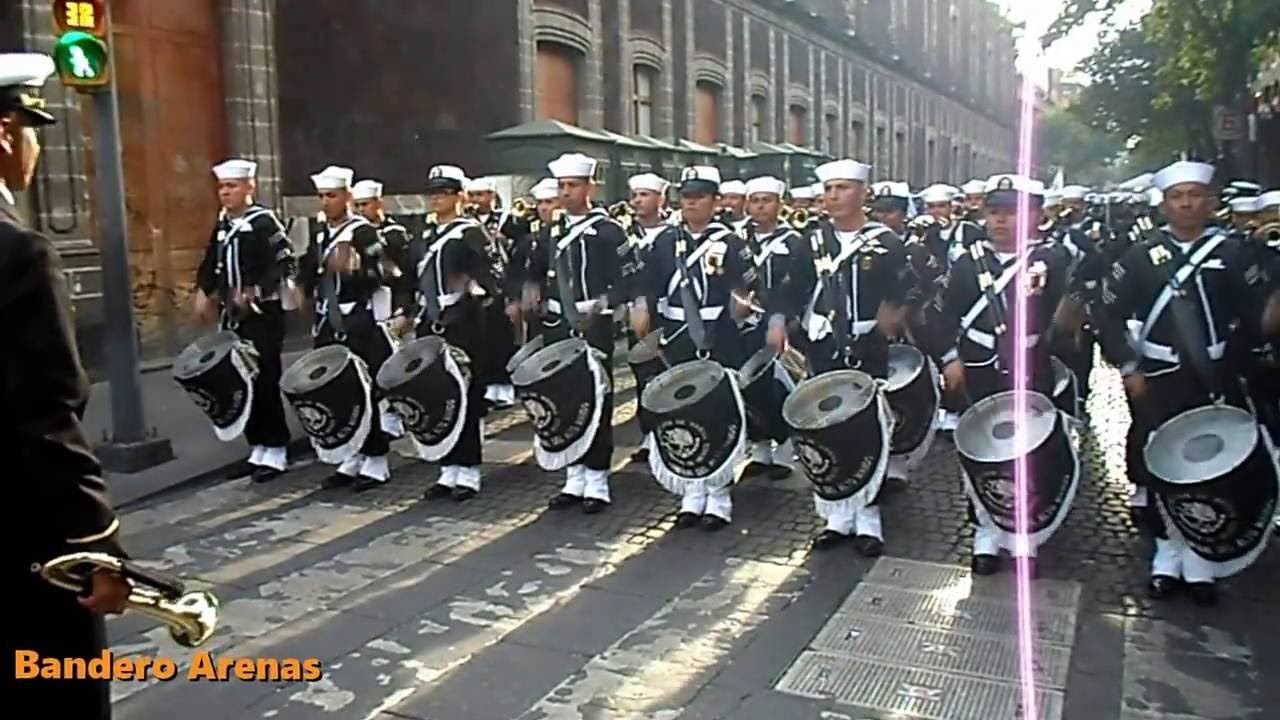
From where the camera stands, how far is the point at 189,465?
334 inches

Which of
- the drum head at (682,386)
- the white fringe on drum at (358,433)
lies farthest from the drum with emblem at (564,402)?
the white fringe on drum at (358,433)

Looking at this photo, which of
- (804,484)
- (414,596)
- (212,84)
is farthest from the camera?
(212,84)

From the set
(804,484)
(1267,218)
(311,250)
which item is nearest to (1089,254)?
(1267,218)

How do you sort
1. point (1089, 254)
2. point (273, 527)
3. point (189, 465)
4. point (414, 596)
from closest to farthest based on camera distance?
point (414, 596) → point (273, 527) → point (189, 465) → point (1089, 254)

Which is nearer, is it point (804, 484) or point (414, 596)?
point (414, 596)

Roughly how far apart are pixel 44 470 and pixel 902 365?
6156 mm

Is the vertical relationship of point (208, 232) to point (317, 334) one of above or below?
above

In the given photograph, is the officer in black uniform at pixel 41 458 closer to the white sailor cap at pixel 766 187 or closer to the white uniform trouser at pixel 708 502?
the white uniform trouser at pixel 708 502

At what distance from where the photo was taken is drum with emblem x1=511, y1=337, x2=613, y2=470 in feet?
23.6

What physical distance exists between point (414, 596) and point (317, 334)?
3084mm

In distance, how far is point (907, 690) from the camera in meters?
4.68

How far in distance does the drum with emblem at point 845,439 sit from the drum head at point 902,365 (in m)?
1.41

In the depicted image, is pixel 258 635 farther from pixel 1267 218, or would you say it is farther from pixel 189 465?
pixel 1267 218

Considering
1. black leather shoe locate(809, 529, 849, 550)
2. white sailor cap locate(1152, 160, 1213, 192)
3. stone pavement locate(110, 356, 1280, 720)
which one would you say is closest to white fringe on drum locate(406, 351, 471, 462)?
stone pavement locate(110, 356, 1280, 720)
